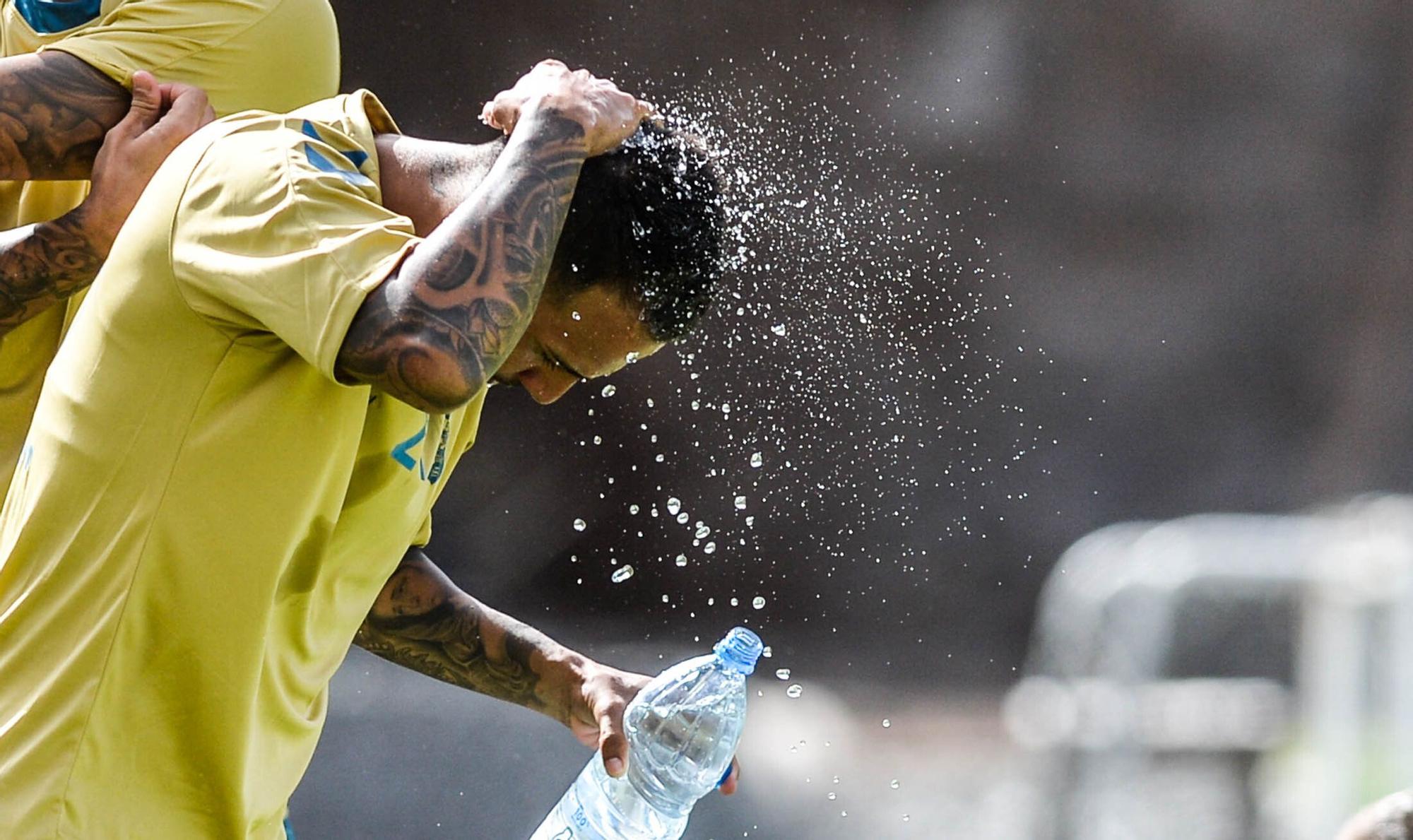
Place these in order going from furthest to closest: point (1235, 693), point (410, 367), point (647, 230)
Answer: point (1235, 693), point (647, 230), point (410, 367)

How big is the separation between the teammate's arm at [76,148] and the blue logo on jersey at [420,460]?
0.53 m

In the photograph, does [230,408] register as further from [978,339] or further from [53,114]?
[978,339]

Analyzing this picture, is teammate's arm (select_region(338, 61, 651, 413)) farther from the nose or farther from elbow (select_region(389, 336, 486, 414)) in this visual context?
the nose

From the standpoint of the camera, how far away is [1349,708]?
5055mm

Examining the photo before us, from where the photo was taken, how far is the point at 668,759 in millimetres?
2488

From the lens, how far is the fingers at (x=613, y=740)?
2.19 metres

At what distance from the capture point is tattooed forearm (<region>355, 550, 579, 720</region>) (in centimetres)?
242

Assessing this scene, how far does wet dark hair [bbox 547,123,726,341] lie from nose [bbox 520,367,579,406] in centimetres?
11

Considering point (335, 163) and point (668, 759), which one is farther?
point (668, 759)

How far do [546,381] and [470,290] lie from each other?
1.36ft

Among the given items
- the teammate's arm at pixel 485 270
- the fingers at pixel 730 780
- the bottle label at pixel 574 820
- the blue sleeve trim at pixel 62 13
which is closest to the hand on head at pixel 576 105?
the teammate's arm at pixel 485 270

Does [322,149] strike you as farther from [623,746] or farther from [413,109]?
[413,109]

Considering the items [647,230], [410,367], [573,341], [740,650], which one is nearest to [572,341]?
[573,341]

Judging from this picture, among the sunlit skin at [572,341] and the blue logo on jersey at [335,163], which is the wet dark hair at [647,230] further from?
the blue logo on jersey at [335,163]
